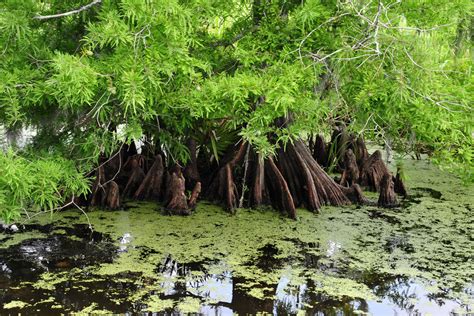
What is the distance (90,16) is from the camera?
4.20 metres

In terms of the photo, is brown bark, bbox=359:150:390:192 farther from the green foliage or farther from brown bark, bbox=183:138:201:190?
the green foliage

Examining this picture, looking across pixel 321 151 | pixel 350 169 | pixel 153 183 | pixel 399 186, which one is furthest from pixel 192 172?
pixel 399 186

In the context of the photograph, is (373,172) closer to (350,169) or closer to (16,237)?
(350,169)

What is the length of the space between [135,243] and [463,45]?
3.61 meters

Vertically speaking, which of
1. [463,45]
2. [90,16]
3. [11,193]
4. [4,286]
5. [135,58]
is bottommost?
[4,286]

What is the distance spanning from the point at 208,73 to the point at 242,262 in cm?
119

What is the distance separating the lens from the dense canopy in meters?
3.55

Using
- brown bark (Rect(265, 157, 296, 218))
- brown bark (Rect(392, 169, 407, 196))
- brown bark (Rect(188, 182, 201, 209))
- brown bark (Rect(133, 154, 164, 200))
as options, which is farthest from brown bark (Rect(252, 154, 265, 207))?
brown bark (Rect(392, 169, 407, 196))

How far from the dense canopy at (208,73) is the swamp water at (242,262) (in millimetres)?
419

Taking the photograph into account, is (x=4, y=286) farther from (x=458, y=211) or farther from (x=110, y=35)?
(x=458, y=211)

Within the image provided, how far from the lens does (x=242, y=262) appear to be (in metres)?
4.19

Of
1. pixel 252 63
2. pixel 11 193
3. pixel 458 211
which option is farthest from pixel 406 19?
pixel 11 193

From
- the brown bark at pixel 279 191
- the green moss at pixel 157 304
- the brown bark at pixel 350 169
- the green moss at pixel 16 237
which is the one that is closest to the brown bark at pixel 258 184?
the brown bark at pixel 279 191

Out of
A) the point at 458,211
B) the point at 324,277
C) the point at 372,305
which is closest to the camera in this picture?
the point at 372,305
